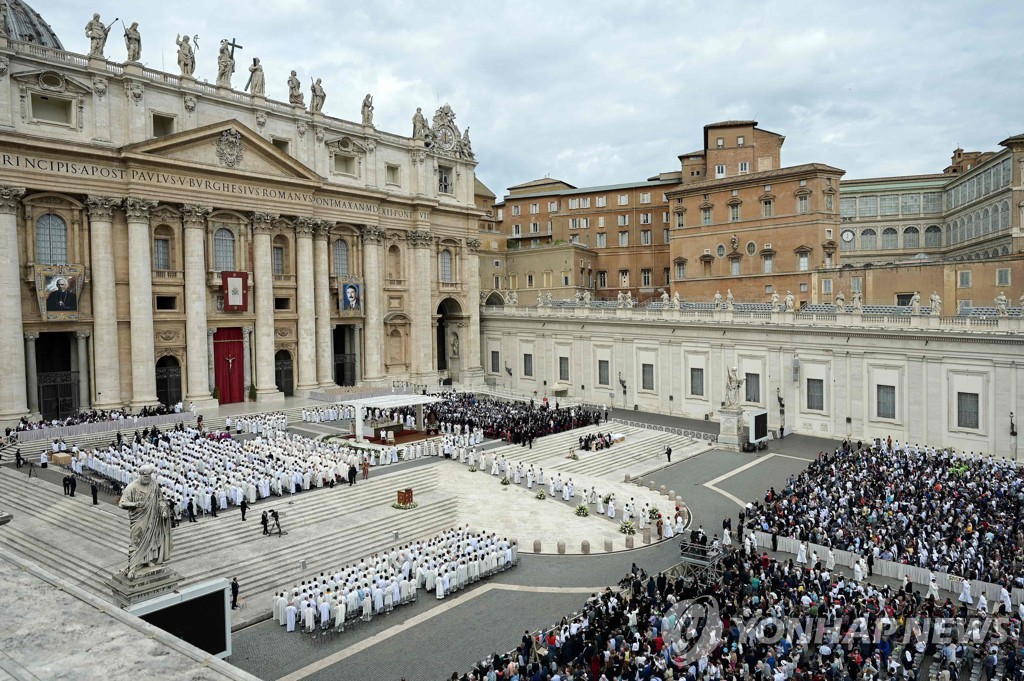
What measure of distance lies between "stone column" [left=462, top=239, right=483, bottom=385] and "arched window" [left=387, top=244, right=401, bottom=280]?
22.1 ft

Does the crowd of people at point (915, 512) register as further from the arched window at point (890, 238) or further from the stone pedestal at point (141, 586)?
the arched window at point (890, 238)

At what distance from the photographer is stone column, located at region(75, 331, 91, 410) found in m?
40.6

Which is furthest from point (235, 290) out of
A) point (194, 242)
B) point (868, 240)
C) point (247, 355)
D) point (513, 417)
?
point (868, 240)

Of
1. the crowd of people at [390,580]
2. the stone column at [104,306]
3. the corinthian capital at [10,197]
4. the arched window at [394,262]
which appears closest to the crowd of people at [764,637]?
the crowd of people at [390,580]

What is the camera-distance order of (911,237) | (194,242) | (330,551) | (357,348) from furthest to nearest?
(911,237) → (357,348) → (194,242) → (330,551)

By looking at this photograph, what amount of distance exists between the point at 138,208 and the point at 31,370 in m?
10.7

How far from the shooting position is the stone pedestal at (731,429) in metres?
38.6

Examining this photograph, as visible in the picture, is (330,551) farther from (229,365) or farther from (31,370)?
(229,365)

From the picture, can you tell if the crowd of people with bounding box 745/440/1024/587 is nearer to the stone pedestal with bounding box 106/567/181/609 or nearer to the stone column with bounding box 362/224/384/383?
the stone pedestal with bounding box 106/567/181/609

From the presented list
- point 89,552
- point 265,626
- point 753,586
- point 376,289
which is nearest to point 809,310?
point 753,586

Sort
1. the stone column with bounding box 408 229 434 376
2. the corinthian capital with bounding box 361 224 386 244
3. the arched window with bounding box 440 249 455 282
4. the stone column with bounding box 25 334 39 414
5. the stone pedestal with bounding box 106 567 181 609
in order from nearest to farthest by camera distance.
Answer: the stone pedestal with bounding box 106 567 181 609 → the stone column with bounding box 25 334 39 414 → the corinthian capital with bounding box 361 224 386 244 → the stone column with bounding box 408 229 434 376 → the arched window with bounding box 440 249 455 282

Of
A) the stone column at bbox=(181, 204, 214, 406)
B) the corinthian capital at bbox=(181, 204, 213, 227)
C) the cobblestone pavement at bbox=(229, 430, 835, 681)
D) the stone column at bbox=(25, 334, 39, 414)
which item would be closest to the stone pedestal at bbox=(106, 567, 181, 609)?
the cobblestone pavement at bbox=(229, 430, 835, 681)

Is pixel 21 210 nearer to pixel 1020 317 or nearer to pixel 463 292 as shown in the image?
pixel 463 292

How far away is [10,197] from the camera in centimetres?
3675
